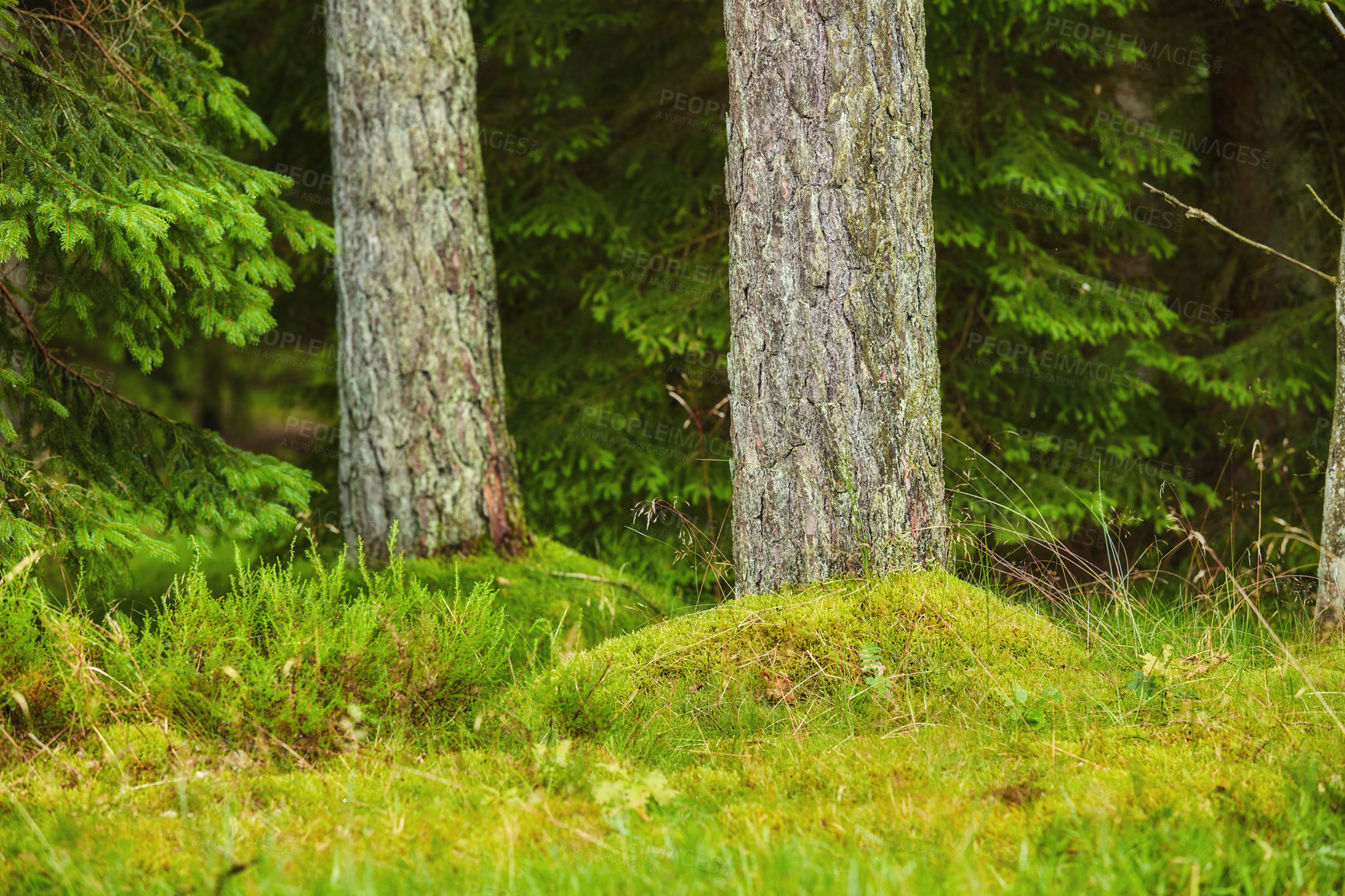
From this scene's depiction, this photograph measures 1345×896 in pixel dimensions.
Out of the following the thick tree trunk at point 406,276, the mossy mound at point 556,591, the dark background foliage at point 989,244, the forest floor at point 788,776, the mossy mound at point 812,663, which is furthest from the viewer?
the dark background foliage at point 989,244

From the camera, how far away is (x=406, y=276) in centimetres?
543

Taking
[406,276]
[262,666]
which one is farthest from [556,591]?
[262,666]

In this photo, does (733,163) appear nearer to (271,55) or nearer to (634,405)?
(634,405)

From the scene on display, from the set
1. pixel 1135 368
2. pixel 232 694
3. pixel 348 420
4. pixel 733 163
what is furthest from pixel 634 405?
pixel 232 694

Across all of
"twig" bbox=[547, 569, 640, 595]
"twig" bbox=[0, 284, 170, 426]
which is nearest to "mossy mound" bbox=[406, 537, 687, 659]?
"twig" bbox=[547, 569, 640, 595]

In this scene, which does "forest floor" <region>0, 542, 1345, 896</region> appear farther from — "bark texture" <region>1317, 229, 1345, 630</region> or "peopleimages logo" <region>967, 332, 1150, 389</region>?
"peopleimages logo" <region>967, 332, 1150, 389</region>

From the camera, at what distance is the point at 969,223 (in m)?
6.37

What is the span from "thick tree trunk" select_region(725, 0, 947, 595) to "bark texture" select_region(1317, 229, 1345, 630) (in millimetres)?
1697

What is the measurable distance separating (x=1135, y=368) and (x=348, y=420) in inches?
223

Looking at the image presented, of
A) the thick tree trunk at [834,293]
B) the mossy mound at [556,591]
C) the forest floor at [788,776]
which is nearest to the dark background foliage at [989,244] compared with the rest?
the mossy mound at [556,591]

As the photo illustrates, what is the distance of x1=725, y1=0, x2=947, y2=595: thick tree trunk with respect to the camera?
372 cm

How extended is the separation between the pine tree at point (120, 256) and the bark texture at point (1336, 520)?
454 cm

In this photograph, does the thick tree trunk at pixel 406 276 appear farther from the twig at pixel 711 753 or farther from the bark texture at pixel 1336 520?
the bark texture at pixel 1336 520

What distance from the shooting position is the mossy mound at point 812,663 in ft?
10.6
